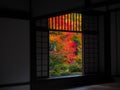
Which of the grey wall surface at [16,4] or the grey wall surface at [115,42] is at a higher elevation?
the grey wall surface at [16,4]

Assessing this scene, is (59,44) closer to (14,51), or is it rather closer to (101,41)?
(101,41)

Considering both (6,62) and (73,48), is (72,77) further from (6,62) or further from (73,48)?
(6,62)

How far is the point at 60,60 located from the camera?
1042 cm

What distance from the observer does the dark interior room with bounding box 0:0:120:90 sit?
19.9 ft

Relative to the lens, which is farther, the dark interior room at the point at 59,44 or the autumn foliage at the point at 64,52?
the autumn foliage at the point at 64,52

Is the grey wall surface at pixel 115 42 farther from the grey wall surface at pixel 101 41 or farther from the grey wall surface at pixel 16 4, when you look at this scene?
the grey wall surface at pixel 16 4

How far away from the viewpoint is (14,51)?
20.5 feet

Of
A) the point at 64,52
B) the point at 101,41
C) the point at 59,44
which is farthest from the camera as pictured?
the point at 64,52

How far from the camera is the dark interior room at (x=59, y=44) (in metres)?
6.07

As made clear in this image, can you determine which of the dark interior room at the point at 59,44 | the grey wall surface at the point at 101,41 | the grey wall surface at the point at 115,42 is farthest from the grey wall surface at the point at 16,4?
the grey wall surface at the point at 115,42

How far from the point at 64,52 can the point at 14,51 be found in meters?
4.25

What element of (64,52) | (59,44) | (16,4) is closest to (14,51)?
(16,4)

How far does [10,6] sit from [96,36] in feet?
15.5

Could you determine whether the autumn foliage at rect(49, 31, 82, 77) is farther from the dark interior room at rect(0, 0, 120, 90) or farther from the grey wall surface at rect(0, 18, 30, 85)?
the grey wall surface at rect(0, 18, 30, 85)
